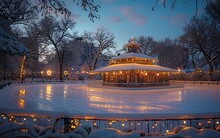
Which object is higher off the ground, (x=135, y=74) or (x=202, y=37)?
(x=202, y=37)

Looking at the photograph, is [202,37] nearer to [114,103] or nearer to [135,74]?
[135,74]

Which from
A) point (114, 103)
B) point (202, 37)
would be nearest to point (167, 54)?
point (202, 37)

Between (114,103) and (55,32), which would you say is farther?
(55,32)

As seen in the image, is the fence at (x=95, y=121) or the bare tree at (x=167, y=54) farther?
the bare tree at (x=167, y=54)

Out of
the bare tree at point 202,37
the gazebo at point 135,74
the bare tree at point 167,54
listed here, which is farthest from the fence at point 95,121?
the bare tree at point 167,54

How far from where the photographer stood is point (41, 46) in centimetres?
4775

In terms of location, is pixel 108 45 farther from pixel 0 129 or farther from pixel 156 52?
pixel 0 129

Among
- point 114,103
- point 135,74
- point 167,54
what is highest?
point 167,54

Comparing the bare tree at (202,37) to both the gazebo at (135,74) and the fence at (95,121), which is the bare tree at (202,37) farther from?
the fence at (95,121)

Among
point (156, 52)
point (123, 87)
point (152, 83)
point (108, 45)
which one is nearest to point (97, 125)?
point (123, 87)

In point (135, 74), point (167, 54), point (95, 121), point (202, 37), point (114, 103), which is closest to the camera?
point (95, 121)

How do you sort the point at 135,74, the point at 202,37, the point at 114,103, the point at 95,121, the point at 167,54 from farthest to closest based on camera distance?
the point at 167,54 → the point at 202,37 → the point at 135,74 → the point at 114,103 → the point at 95,121

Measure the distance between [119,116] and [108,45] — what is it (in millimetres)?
50339

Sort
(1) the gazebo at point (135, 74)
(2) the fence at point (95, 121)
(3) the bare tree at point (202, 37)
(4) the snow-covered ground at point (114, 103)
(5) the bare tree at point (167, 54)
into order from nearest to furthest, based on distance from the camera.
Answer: (2) the fence at point (95, 121) < (4) the snow-covered ground at point (114, 103) < (1) the gazebo at point (135, 74) < (3) the bare tree at point (202, 37) < (5) the bare tree at point (167, 54)
